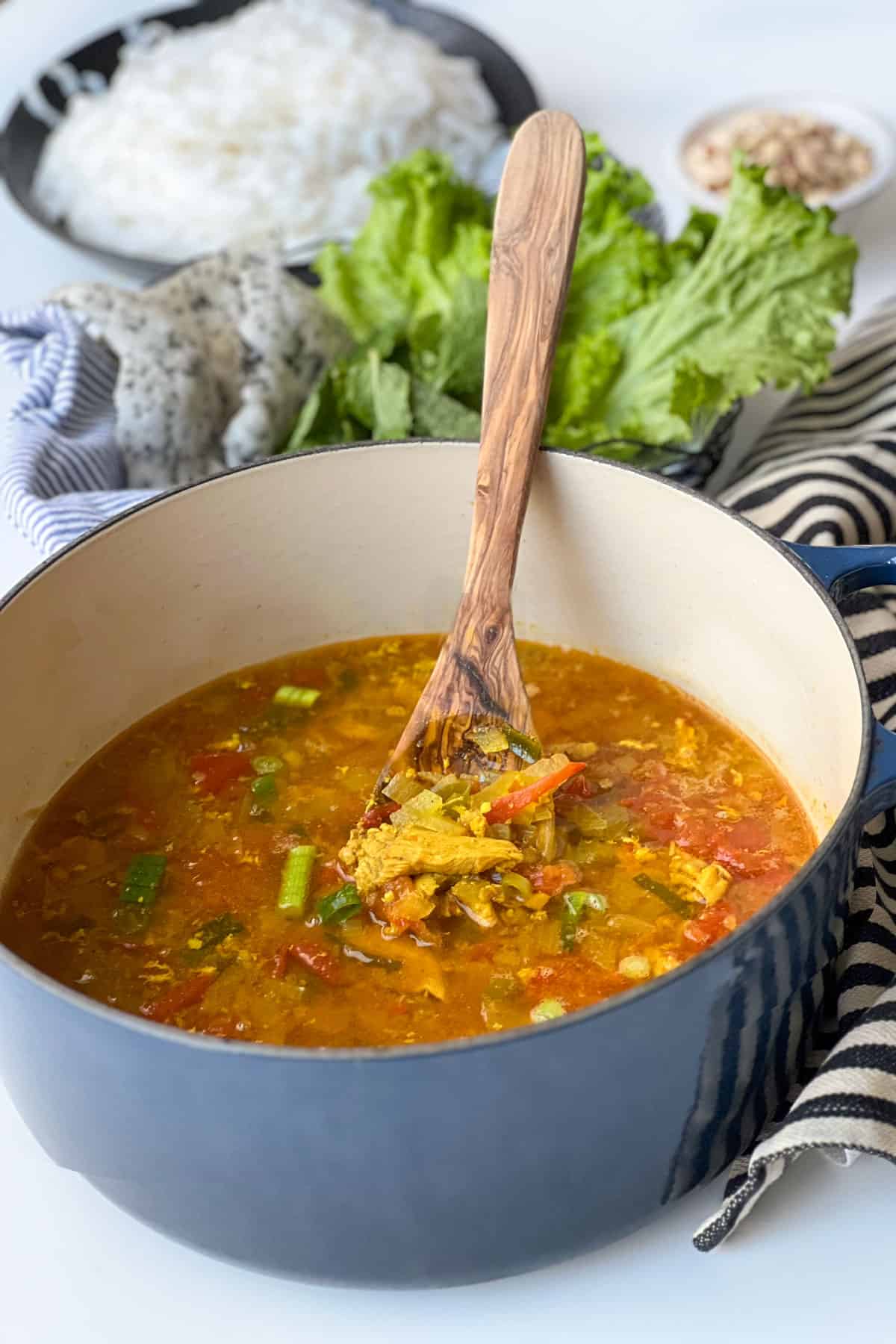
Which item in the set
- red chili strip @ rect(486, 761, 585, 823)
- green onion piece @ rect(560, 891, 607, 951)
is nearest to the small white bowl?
red chili strip @ rect(486, 761, 585, 823)

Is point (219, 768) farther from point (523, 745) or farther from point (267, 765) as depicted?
point (523, 745)

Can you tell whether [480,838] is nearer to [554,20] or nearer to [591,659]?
[591,659]

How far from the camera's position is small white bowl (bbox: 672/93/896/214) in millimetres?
2377

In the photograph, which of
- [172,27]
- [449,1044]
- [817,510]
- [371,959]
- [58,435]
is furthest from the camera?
[172,27]

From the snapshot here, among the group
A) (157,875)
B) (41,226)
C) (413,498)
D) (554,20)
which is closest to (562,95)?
(554,20)

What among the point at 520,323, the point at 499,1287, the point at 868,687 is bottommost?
the point at 499,1287

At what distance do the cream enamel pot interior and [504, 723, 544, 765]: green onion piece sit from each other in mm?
210

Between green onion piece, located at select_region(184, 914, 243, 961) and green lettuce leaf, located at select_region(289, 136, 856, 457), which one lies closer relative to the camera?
green onion piece, located at select_region(184, 914, 243, 961)

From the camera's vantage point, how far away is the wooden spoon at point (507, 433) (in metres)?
1.53

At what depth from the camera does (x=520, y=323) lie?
157cm

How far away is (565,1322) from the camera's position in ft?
3.89

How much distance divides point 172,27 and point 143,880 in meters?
2.04

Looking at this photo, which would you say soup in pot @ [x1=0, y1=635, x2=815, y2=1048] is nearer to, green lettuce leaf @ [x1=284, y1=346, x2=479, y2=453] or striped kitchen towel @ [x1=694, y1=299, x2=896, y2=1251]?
striped kitchen towel @ [x1=694, y1=299, x2=896, y2=1251]

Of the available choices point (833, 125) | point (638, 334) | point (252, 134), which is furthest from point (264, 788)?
point (833, 125)
